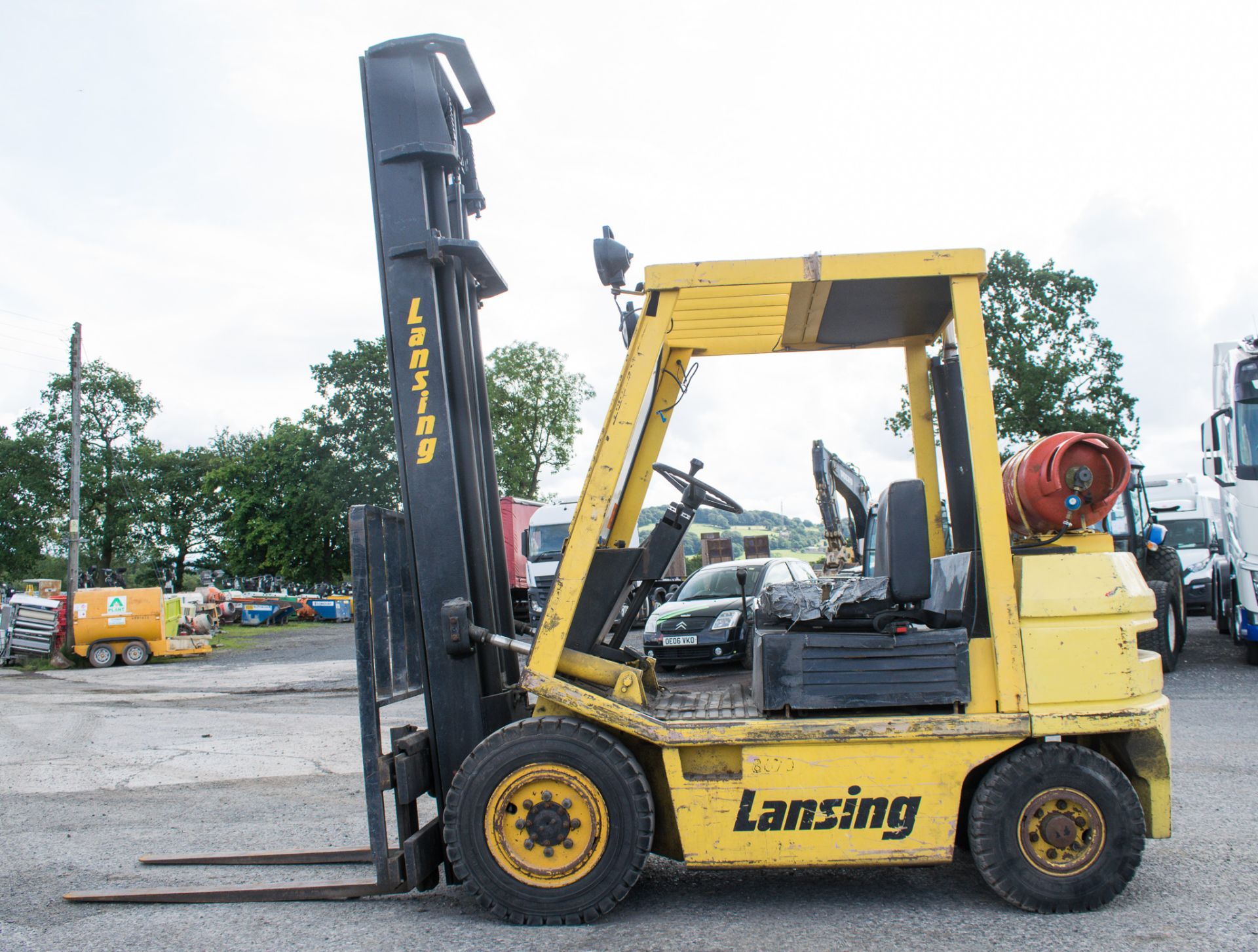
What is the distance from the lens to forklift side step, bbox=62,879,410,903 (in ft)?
14.1

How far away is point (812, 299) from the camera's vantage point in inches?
176

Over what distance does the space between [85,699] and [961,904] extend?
14883mm

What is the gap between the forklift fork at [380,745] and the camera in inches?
166

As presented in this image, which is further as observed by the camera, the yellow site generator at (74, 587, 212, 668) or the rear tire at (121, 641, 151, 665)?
the rear tire at (121, 641, 151, 665)

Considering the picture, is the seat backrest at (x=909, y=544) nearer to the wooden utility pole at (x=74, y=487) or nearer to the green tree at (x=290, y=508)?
the wooden utility pole at (x=74, y=487)

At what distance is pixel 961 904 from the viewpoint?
13.7 feet

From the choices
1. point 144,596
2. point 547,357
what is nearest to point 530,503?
point 144,596

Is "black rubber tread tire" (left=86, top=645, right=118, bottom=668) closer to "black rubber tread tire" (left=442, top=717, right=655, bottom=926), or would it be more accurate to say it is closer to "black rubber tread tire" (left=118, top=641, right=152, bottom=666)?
"black rubber tread tire" (left=118, top=641, right=152, bottom=666)

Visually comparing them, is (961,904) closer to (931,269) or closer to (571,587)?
(571,587)

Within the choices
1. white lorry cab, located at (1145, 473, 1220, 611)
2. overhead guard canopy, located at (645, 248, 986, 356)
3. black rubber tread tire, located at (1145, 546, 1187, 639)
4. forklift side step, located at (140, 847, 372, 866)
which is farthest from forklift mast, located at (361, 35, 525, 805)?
white lorry cab, located at (1145, 473, 1220, 611)

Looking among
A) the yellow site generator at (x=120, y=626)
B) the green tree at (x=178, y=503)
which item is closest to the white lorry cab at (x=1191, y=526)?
the yellow site generator at (x=120, y=626)

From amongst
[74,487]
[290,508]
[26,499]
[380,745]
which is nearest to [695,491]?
[380,745]

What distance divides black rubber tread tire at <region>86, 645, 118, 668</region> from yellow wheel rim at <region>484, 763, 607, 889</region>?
21508 mm

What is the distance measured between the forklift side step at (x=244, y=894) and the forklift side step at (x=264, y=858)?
1.22 feet
